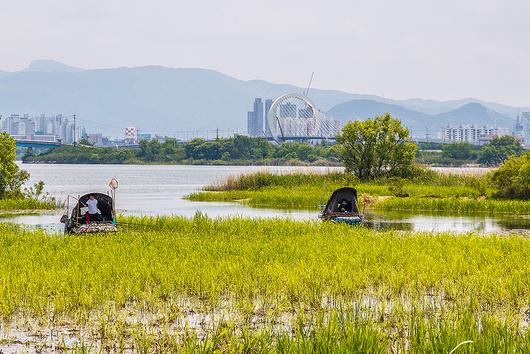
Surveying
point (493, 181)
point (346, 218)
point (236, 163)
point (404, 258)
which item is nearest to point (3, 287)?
point (404, 258)

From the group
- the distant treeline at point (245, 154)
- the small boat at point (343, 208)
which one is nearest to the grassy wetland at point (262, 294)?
the small boat at point (343, 208)

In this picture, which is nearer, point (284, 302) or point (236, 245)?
point (284, 302)

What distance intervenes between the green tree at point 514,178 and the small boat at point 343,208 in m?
18.5

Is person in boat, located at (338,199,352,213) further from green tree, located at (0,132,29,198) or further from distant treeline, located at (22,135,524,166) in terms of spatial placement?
distant treeline, located at (22,135,524,166)

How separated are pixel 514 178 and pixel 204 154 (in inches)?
5208

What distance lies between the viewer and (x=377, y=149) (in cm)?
6550

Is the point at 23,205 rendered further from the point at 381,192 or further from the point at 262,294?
the point at 262,294

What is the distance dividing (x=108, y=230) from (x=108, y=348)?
51.6 ft

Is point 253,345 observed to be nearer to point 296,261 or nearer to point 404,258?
point 296,261

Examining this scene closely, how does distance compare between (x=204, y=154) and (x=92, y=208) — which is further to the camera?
(x=204, y=154)

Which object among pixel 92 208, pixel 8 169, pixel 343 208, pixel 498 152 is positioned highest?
pixel 498 152

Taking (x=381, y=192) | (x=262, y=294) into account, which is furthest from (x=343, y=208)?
(x=381, y=192)

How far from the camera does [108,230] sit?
89.8 feet

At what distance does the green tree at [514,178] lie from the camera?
4916 cm
